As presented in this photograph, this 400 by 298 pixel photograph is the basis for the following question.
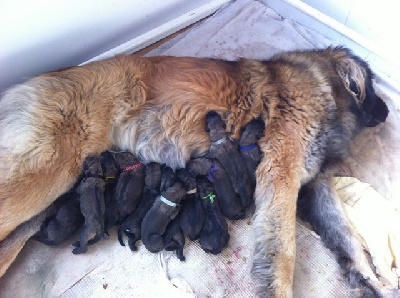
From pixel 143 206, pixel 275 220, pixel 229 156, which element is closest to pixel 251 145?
pixel 229 156

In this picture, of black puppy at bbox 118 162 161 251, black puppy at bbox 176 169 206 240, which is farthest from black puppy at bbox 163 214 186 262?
black puppy at bbox 118 162 161 251

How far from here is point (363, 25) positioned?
10.5 ft

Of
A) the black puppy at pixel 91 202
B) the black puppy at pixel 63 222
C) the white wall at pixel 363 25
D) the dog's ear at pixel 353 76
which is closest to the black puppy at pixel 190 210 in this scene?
the black puppy at pixel 91 202

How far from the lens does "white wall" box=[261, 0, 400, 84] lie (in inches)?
120

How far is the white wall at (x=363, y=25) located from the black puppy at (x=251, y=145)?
3.88 ft

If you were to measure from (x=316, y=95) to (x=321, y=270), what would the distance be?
2.97ft

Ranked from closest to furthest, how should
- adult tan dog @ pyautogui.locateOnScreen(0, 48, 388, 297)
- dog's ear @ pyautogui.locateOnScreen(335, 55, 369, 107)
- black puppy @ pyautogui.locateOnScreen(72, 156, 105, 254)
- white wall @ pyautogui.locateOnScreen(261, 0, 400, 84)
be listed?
adult tan dog @ pyautogui.locateOnScreen(0, 48, 388, 297) < black puppy @ pyautogui.locateOnScreen(72, 156, 105, 254) < dog's ear @ pyautogui.locateOnScreen(335, 55, 369, 107) < white wall @ pyautogui.locateOnScreen(261, 0, 400, 84)

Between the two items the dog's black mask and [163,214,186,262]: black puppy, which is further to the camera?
the dog's black mask

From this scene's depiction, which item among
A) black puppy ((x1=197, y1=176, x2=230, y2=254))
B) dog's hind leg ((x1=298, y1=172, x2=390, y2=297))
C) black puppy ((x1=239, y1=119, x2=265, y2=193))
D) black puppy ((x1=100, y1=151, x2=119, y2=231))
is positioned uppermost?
black puppy ((x1=239, y1=119, x2=265, y2=193))

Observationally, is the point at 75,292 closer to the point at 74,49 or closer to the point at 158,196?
the point at 158,196

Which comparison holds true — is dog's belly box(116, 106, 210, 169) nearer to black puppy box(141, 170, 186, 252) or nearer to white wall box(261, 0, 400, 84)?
black puppy box(141, 170, 186, 252)

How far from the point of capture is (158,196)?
2.43m

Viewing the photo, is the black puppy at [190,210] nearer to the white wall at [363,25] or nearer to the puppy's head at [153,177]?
the puppy's head at [153,177]

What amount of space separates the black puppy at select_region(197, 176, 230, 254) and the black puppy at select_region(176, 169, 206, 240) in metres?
0.03
